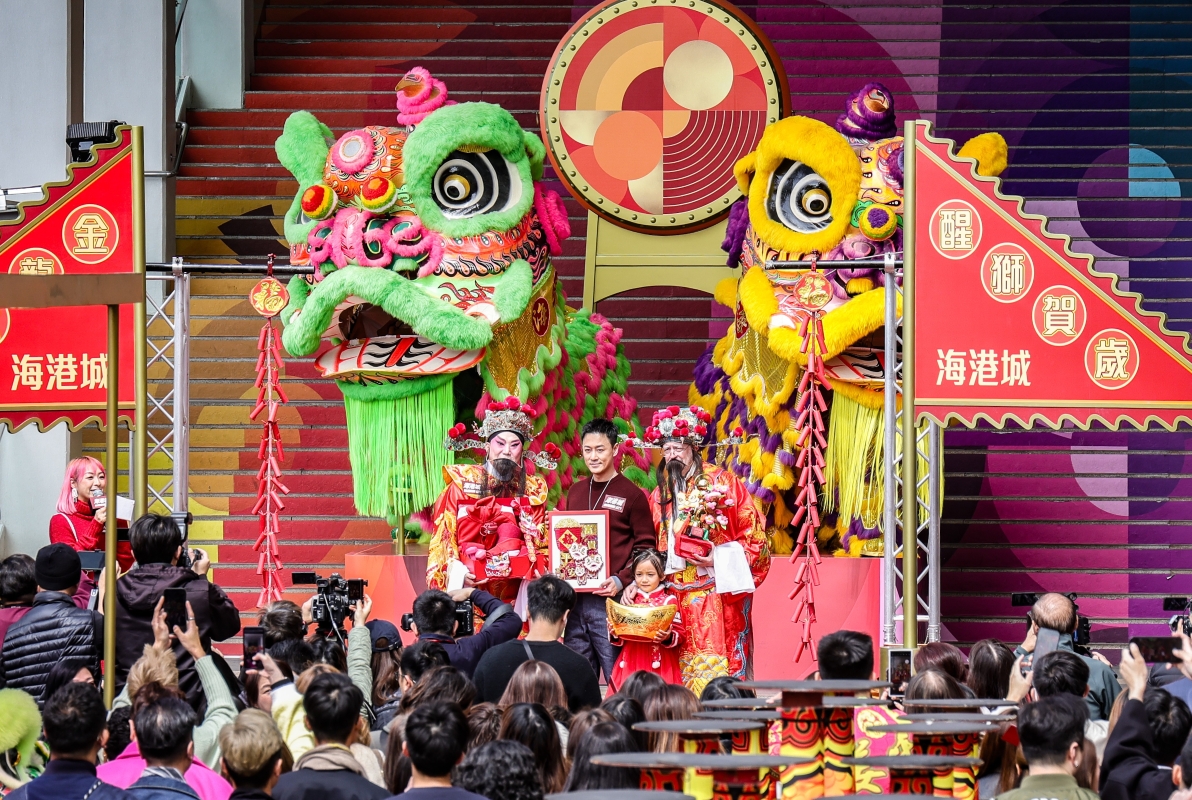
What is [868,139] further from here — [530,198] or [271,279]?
[271,279]

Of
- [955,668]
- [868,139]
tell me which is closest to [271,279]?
[868,139]

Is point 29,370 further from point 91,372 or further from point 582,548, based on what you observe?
point 582,548

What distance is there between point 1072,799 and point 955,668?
4.78 feet

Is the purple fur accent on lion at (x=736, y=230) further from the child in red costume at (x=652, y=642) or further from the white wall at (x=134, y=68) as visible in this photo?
the white wall at (x=134, y=68)

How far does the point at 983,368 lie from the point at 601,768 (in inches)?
147

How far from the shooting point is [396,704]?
19.0 feet

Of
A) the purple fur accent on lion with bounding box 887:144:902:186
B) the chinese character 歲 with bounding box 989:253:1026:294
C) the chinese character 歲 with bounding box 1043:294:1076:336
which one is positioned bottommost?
the chinese character 歲 with bounding box 1043:294:1076:336

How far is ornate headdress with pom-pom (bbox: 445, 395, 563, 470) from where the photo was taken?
28.8 feet

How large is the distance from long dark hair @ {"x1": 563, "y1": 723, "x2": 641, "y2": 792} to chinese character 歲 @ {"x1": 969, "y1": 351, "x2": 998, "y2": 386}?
3483mm

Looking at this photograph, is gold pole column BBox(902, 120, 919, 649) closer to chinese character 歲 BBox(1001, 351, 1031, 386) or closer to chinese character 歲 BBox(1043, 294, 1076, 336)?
chinese character 歲 BBox(1001, 351, 1031, 386)

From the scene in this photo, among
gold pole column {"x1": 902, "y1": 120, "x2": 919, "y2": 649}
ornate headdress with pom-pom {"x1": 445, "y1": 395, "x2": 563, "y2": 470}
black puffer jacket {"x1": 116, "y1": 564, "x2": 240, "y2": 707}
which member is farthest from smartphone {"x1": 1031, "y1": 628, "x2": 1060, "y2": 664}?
ornate headdress with pom-pom {"x1": 445, "y1": 395, "x2": 563, "y2": 470}

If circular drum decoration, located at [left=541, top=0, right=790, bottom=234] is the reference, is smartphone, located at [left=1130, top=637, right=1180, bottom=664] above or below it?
below

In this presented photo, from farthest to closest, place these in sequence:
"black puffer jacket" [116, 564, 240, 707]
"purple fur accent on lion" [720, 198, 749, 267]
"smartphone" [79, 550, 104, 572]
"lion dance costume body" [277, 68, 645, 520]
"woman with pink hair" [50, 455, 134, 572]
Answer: "purple fur accent on lion" [720, 198, 749, 267], "lion dance costume body" [277, 68, 645, 520], "woman with pink hair" [50, 455, 134, 572], "smartphone" [79, 550, 104, 572], "black puffer jacket" [116, 564, 240, 707]

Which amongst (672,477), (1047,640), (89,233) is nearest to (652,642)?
(672,477)
